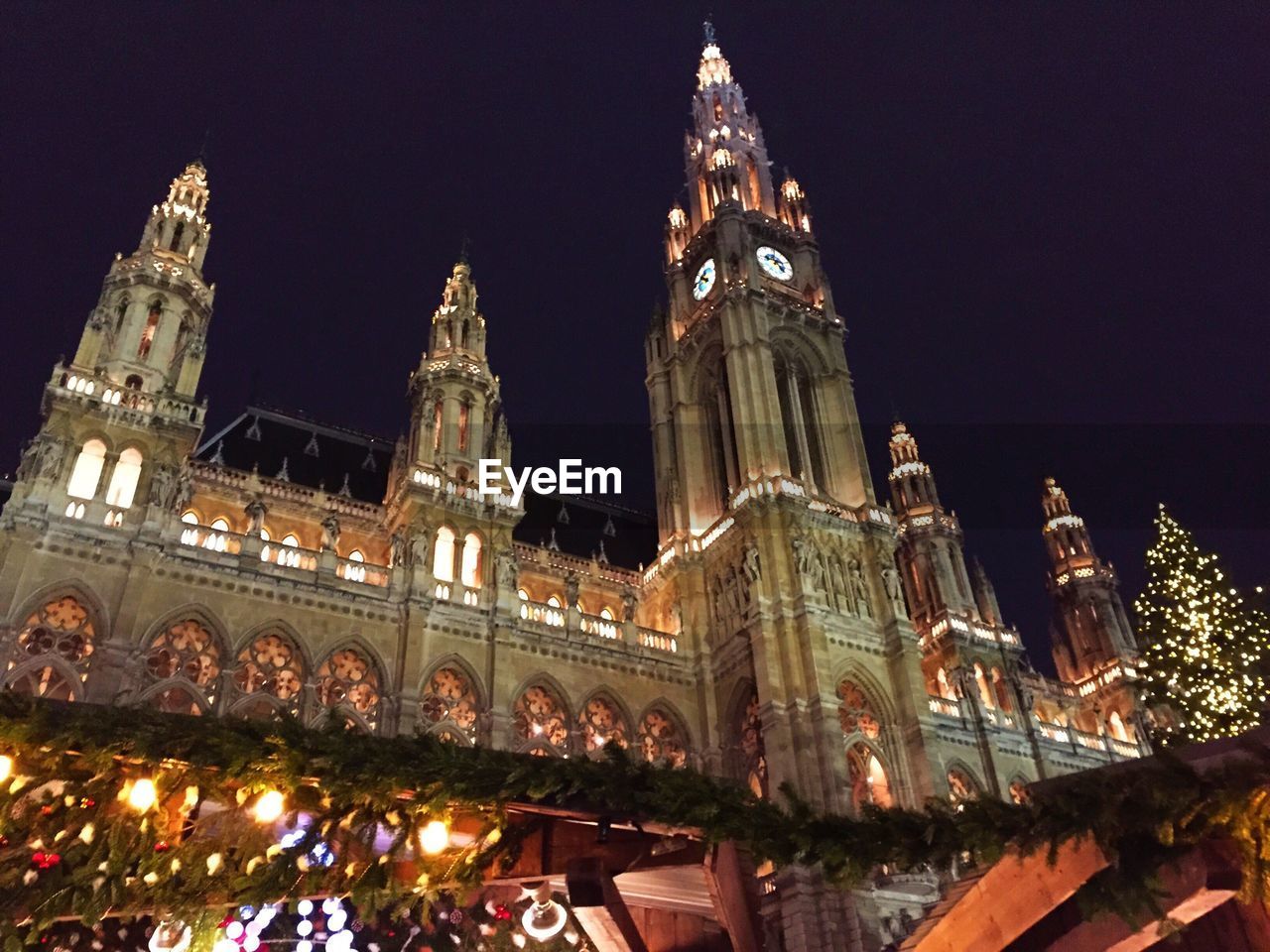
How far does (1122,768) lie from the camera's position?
6480mm

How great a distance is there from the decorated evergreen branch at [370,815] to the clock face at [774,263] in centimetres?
3528

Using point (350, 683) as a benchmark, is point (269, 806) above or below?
below

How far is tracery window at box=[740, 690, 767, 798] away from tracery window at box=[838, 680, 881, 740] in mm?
2550

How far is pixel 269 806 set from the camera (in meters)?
6.74

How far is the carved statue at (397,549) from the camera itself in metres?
27.1

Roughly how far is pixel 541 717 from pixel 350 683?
18.1ft

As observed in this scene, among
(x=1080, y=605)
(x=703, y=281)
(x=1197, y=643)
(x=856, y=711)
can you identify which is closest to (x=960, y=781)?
(x=856, y=711)

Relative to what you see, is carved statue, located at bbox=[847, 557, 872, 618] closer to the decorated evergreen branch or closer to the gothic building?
the gothic building

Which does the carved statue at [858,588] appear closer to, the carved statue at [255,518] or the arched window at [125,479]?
the carved statue at [255,518]

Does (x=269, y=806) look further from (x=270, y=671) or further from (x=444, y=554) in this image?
(x=444, y=554)

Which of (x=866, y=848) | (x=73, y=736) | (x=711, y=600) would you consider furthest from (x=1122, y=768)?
(x=711, y=600)

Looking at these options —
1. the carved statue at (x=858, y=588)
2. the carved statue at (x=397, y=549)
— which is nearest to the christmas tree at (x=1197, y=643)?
the carved statue at (x=858, y=588)

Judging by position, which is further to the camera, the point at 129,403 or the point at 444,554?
the point at 444,554

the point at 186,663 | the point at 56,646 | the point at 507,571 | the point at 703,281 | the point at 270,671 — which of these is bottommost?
the point at 56,646
